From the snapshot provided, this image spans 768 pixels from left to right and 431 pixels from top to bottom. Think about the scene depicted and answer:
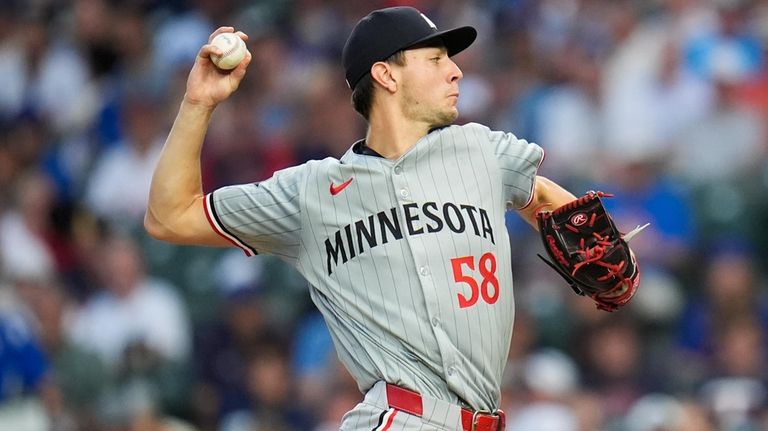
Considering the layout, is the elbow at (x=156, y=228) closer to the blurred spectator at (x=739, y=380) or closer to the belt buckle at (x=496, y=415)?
the belt buckle at (x=496, y=415)

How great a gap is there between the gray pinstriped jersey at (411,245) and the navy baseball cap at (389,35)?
29 cm

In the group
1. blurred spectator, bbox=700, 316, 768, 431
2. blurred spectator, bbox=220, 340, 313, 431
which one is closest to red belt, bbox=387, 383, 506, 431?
blurred spectator, bbox=700, 316, 768, 431

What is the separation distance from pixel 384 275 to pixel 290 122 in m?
6.10

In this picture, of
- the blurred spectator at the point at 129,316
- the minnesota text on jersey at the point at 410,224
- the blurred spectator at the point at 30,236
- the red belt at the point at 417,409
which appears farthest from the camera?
the blurred spectator at the point at 30,236

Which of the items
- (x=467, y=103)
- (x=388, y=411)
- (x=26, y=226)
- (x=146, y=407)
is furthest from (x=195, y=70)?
(x=26, y=226)

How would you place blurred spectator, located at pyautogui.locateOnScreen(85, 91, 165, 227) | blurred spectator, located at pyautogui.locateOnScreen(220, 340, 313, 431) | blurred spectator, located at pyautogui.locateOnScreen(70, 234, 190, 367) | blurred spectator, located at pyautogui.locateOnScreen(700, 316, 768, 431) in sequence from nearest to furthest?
blurred spectator, located at pyautogui.locateOnScreen(700, 316, 768, 431) → blurred spectator, located at pyautogui.locateOnScreen(220, 340, 313, 431) → blurred spectator, located at pyautogui.locateOnScreen(70, 234, 190, 367) → blurred spectator, located at pyautogui.locateOnScreen(85, 91, 165, 227)

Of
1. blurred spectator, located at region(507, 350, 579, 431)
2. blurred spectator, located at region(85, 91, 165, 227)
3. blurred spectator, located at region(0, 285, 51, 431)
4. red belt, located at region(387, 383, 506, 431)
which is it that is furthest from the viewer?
blurred spectator, located at region(85, 91, 165, 227)

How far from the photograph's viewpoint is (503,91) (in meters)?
9.61

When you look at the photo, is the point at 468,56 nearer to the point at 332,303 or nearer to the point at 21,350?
the point at 21,350

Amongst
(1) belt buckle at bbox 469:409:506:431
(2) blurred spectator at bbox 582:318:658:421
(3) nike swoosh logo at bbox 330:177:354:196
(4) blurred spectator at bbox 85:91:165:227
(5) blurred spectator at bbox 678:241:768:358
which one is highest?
(4) blurred spectator at bbox 85:91:165:227

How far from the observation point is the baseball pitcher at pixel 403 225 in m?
4.24

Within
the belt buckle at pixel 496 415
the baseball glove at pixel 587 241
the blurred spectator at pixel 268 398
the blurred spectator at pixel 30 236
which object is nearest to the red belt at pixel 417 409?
the belt buckle at pixel 496 415

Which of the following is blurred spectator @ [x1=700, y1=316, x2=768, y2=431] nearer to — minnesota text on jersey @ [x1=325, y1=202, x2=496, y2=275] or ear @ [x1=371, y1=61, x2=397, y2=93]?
minnesota text on jersey @ [x1=325, y1=202, x2=496, y2=275]

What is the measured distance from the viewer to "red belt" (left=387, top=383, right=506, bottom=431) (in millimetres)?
4195
